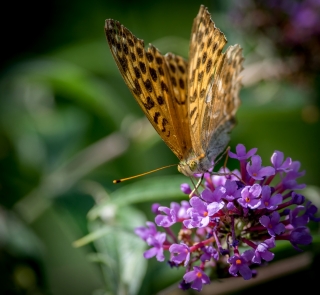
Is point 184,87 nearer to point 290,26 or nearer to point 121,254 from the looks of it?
point 121,254

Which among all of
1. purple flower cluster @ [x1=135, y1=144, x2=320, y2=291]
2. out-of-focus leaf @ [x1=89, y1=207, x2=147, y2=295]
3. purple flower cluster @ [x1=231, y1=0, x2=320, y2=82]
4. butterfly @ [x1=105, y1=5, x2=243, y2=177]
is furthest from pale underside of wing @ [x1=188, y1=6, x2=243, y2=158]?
purple flower cluster @ [x1=231, y1=0, x2=320, y2=82]

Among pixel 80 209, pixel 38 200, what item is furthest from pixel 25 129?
pixel 80 209

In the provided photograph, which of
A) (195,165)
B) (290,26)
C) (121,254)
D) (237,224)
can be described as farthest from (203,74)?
(290,26)

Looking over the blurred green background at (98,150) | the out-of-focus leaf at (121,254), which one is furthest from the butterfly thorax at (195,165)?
the out-of-focus leaf at (121,254)

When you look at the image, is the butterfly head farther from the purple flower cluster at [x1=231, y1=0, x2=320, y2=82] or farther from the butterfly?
the purple flower cluster at [x1=231, y1=0, x2=320, y2=82]

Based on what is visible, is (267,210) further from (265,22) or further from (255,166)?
(265,22)

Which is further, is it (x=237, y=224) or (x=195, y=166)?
(x=195, y=166)

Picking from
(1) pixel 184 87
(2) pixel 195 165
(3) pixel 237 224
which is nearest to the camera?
(3) pixel 237 224
